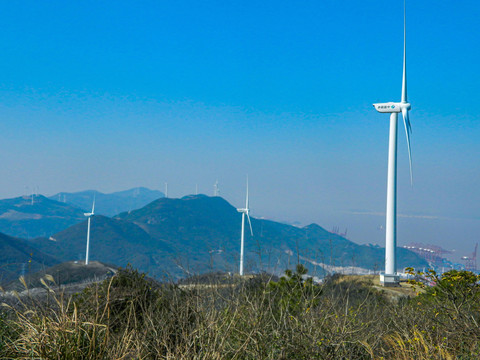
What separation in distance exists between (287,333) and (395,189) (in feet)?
107

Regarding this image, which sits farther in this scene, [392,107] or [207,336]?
[392,107]

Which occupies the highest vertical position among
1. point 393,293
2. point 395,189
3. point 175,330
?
point 395,189

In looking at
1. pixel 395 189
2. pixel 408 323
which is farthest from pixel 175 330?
pixel 395 189

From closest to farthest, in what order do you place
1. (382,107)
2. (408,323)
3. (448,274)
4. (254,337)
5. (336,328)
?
(254,337) < (336,328) < (408,323) < (448,274) < (382,107)

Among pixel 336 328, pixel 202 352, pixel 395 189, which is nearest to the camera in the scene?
pixel 202 352

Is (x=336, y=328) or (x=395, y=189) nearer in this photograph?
(x=336, y=328)

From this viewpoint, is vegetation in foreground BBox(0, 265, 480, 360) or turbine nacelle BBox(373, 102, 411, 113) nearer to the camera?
vegetation in foreground BBox(0, 265, 480, 360)

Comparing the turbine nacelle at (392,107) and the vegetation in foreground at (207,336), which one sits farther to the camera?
the turbine nacelle at (392,107)

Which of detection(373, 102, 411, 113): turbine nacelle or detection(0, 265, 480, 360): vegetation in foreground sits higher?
detection(373, 102, 411, 113): turbine nacelle

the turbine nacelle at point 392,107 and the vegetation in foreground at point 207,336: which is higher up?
the turbine nacelle at point 392,107

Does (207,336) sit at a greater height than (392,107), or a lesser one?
lesser

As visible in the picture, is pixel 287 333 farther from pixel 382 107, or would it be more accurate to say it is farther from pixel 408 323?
pixel 382 107

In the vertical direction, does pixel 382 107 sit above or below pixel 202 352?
above

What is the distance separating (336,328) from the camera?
9695mm
